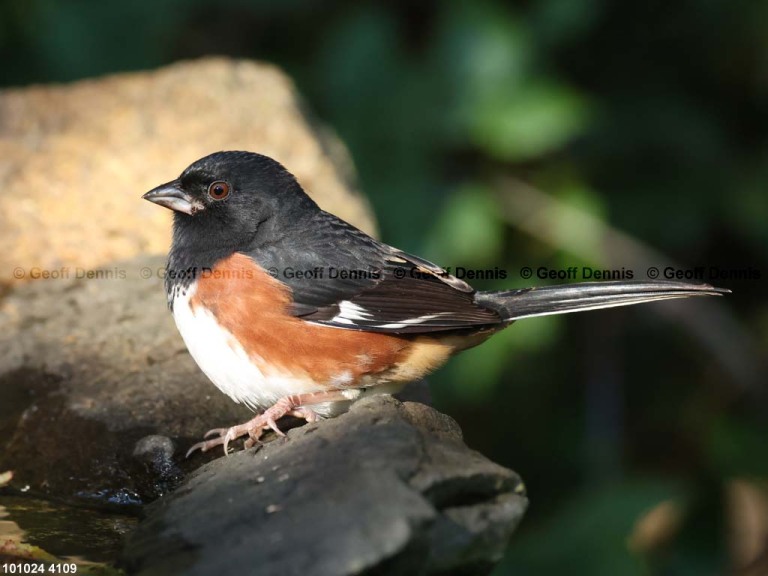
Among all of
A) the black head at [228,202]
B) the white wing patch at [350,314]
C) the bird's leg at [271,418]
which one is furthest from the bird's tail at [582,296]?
the black head at [228,202]

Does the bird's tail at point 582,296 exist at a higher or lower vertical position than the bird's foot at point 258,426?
higher

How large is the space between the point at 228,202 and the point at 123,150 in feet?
3.82

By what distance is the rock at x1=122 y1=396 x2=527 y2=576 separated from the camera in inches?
70.2

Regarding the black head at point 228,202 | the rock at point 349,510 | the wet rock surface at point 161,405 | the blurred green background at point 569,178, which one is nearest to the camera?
the rock at point 349,510

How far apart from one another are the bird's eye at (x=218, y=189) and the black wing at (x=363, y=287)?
0.77 ft

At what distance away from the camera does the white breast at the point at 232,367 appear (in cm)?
284

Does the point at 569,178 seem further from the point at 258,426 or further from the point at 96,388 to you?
the point at 96,388

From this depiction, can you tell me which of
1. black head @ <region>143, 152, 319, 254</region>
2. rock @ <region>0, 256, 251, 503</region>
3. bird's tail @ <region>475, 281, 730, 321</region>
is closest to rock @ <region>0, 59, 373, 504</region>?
rock @ <region>0, 256, 251, 503</region>

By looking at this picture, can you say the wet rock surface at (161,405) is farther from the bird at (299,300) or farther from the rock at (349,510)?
the bird at (299,300)

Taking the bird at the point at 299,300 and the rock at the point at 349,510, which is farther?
the bird at the point at 299,300

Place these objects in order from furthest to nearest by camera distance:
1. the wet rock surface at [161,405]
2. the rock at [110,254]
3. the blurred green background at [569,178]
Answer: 1. the blurred green background at [569,178]
2. the rock at [110,254]
3. the wet rock surface at [161,405]

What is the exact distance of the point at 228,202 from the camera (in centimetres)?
316

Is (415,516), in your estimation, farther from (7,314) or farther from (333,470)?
(7,314)

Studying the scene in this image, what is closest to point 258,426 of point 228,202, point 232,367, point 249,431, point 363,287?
point 249,431
